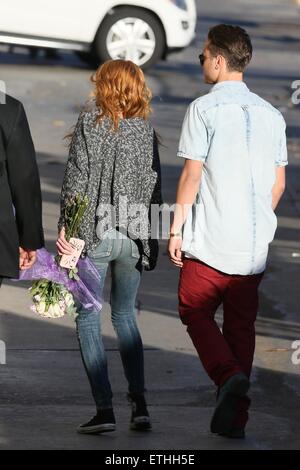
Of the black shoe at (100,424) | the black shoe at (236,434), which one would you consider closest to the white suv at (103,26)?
the black shoe at (100,424)

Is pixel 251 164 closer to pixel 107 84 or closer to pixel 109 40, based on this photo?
pixel 107 84

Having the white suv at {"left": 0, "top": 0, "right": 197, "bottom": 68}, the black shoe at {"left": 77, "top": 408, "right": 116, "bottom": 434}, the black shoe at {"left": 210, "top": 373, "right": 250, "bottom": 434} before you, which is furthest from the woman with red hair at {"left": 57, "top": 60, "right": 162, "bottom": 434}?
the white suv at {"left": 0, "top": 0, "right": 197, "bottom": 68}

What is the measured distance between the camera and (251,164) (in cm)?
580

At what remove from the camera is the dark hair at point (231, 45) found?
581cm

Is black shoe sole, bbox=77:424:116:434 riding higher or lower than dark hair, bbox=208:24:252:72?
lower

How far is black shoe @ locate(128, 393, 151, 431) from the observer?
19.8 ft

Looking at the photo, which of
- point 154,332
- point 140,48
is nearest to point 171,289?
point 154,332

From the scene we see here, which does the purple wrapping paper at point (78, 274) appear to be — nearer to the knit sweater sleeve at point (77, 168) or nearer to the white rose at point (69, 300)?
the white rose at point (69, 300)

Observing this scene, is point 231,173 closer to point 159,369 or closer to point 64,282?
point 64,282

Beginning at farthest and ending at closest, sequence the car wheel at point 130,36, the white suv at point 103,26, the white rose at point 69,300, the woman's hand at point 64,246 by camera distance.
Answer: the car wheel at point 130,36
the white suv at point 103,26
the white rose at point 69,300
the woman's hand at point 64,246

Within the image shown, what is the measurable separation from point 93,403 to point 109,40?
11.6m

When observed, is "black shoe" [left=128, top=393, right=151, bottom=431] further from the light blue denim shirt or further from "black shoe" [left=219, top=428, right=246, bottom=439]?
the light blue denim shirt

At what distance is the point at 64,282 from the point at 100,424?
0.64m

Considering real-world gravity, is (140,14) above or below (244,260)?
below
